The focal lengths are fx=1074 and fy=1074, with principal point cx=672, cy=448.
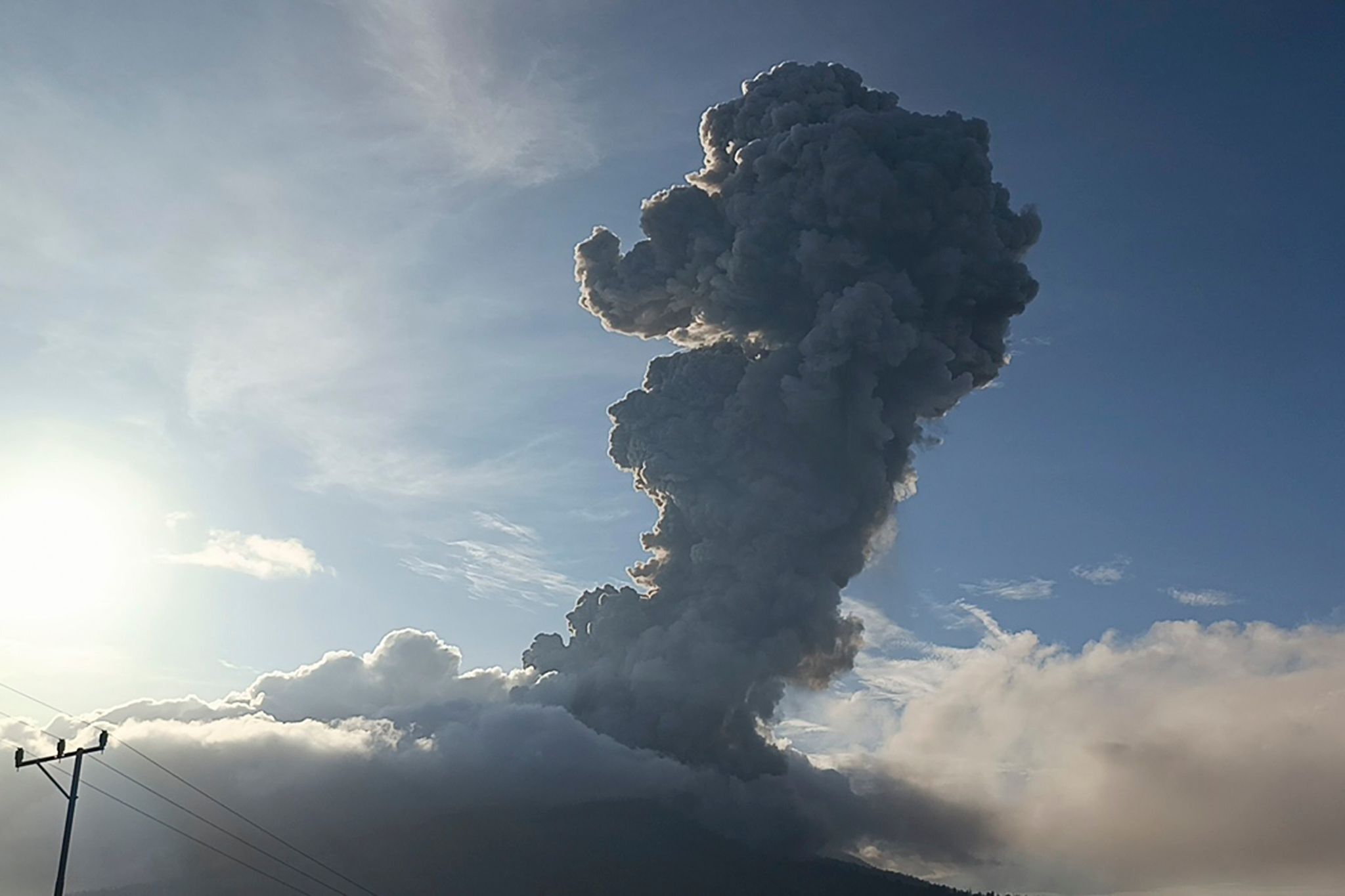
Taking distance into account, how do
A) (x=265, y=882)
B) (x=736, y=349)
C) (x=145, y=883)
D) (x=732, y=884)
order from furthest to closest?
(x=265, y=882)
(x=145, y=883)
(x=732, y=884)
(x=736, y=349)

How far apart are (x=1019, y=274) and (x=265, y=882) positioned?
16126 centimetres

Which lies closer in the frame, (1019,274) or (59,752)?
(59,752)

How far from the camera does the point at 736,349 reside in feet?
294

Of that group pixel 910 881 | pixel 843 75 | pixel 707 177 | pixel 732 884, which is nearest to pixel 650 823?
pixel 732 884

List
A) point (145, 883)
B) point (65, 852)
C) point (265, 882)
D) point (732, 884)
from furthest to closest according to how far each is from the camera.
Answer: point (265, 882) → point (145, 883) → point (732, 884) → point (65, 852)

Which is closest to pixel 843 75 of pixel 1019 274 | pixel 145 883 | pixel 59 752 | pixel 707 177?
pixel 707 177

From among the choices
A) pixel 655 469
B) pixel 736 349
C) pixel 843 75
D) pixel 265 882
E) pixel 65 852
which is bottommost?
pixel 265 882

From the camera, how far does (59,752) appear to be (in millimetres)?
40750

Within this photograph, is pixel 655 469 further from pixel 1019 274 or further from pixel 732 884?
pixel 732 884

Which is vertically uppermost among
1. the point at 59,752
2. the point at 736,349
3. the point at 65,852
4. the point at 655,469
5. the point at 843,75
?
the point at 843,75

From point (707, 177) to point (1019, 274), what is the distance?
87.1 feet


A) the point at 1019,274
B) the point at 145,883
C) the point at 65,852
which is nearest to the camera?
the point at 65,852

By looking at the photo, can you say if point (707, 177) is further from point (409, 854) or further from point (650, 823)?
point (409, 854)

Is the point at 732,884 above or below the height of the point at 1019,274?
below
